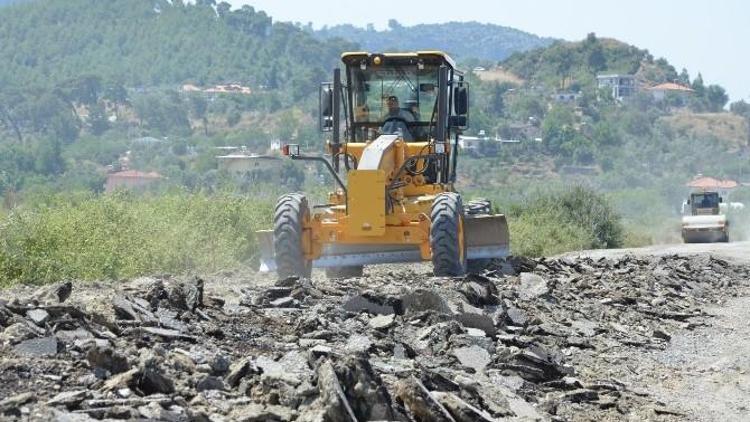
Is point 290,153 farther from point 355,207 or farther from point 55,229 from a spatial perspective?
point 55,229

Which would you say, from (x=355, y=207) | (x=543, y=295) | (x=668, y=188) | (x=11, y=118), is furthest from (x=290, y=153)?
(x=11, y=118)

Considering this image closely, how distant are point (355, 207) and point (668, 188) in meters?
80.3

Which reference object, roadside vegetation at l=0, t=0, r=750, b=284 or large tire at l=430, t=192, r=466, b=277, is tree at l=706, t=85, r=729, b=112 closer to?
roadside vegetation at l=0, t=0, r=750, b=284

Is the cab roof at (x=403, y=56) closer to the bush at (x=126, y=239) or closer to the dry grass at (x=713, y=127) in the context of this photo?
the bush at (x=126, y=239)

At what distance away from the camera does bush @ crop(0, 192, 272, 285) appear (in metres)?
20.2

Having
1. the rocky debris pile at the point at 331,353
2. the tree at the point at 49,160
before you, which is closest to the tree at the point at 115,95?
the tree at the point at 49,160

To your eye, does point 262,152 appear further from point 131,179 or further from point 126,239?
point 126,239

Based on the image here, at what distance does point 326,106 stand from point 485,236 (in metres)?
3.05

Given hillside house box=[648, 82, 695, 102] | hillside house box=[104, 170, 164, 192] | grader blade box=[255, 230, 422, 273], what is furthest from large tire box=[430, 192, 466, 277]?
hillside house box=[648, 82, 695, 102]

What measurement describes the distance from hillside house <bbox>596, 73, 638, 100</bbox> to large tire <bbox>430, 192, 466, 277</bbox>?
15183 cm

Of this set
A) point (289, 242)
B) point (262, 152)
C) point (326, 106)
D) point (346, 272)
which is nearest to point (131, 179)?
point (262, 152)

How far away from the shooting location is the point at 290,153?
63.4 feet

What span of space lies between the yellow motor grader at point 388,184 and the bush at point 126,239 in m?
2.99

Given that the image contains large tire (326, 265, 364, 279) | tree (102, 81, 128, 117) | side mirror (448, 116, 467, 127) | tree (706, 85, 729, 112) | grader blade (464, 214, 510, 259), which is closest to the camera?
grader blade (464, 214, 510, 259)
